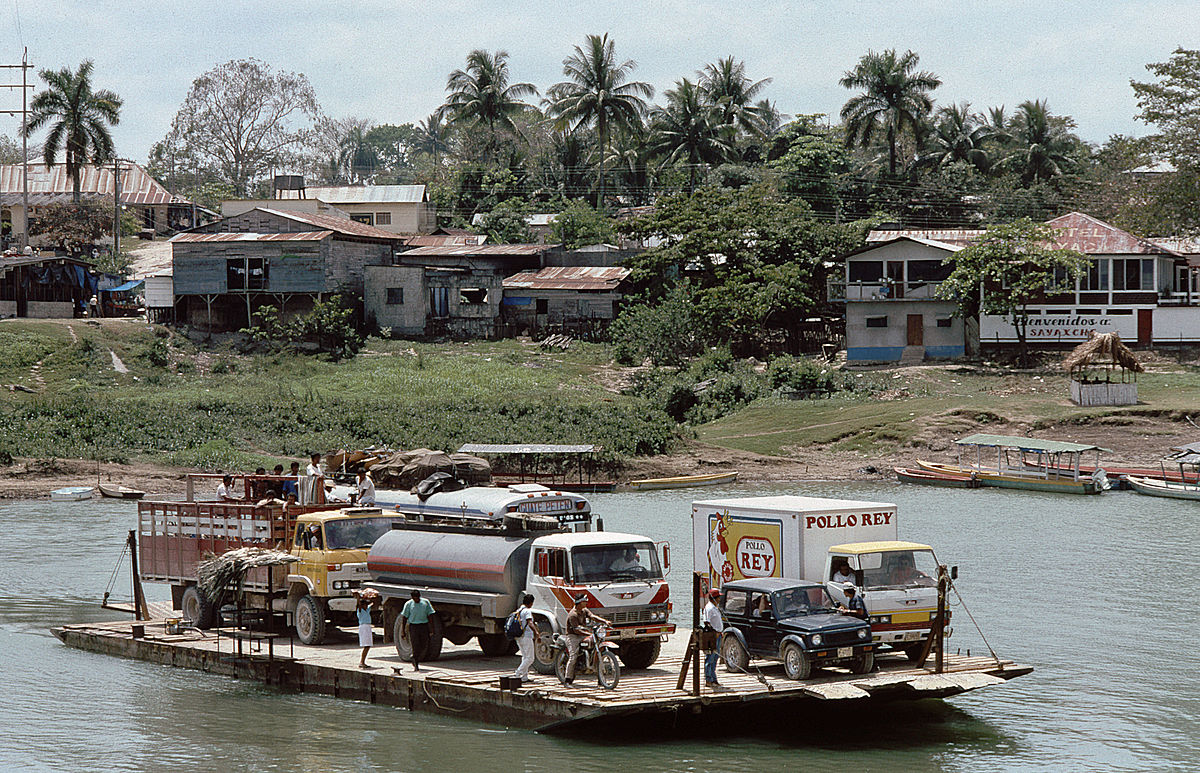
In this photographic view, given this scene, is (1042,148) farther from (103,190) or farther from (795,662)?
(795,662)

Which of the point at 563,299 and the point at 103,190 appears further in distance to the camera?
the point at 103,190

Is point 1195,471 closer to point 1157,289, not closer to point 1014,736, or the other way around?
point 1157,289

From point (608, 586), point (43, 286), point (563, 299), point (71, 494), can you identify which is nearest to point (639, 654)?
point (608, 586)

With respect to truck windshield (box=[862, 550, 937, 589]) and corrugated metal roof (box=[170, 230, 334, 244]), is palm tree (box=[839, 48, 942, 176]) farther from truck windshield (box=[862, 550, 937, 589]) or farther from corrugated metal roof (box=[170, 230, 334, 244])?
truck windshield (box=[862, 550, 937, 589])

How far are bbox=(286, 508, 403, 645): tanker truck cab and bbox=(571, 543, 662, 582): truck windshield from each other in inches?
219

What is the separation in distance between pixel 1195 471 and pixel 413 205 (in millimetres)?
65945

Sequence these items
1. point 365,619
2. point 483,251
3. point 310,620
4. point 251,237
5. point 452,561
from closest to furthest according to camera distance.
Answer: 1. point 452,561
2. point 365,619
3. point 310,620
4. point 251,237
5. point 483,251

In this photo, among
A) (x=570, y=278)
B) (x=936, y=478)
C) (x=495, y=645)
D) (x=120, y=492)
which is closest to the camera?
(x=495, y=645)

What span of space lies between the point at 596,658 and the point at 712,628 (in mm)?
1878

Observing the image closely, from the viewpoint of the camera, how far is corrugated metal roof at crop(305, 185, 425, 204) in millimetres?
104875

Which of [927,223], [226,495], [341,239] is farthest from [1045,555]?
[927,223]

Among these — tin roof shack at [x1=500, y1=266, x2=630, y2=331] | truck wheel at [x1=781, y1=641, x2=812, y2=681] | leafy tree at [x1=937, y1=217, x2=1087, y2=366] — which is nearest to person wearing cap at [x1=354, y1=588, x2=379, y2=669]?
truck wheel at [x1=781, y1=641, x2=812, y2=681]

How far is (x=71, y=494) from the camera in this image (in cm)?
5472

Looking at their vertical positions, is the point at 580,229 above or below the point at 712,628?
above
